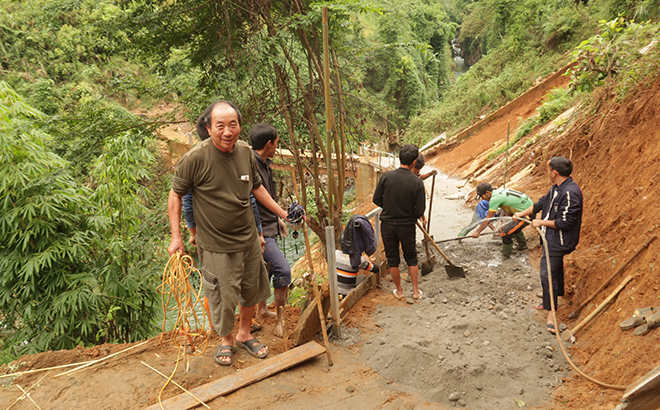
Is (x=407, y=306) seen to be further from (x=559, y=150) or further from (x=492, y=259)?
(x=559, y=150)

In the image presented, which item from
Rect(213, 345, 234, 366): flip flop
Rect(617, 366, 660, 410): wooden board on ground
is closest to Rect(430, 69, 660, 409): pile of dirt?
Rect(617, 366, 660, 410): wooden board on ground

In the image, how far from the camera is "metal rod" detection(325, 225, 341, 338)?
3.15m

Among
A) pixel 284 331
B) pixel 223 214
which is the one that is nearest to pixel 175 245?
pixel 223 214

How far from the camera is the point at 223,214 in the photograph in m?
2.80

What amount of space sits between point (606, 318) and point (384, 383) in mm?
2069

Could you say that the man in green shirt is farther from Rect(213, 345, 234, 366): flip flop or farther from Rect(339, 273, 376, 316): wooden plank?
Rect(213, 345, 234, 366): flip flop

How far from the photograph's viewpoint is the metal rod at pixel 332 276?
10.3 feet

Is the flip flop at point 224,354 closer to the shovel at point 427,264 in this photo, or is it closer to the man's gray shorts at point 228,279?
the man's gray shorts at point 228,279

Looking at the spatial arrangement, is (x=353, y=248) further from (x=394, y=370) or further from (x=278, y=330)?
(x=394, y=370)

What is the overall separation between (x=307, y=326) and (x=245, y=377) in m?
0.67

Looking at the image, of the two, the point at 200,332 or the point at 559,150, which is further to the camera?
the point at 559,150

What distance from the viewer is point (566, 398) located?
2.79 meters

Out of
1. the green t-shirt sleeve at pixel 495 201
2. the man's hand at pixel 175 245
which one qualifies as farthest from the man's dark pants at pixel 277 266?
the green t-shirt sleeve at pixel 495 201

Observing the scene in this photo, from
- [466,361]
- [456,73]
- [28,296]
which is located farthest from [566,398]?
[456,73]
